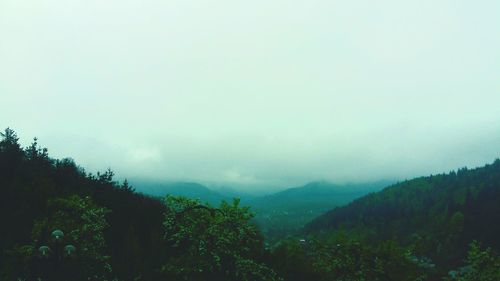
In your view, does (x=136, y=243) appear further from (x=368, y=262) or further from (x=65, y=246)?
(x=368, y=262)

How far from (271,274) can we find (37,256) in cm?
1754

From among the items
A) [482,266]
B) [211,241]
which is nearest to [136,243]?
[211,241]

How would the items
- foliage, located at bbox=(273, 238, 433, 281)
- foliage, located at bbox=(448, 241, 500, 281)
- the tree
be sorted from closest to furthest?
the tree
foliage, located at bbox=(448, 241, 500, 281)
foliage, located at bbox=(273, 238, 433, 281)

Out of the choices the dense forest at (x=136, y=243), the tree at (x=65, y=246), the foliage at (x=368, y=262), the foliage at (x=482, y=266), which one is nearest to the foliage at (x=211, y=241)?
the dense forest at (x=136, y=243)

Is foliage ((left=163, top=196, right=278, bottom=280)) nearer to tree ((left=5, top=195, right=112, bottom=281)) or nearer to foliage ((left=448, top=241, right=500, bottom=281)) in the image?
tree ((left=5, top=195, right=112, bottom=281))

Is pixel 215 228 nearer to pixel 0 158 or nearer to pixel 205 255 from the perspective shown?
pixel 205 255

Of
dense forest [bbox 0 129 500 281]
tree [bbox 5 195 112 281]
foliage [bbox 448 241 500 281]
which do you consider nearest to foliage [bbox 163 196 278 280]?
dense forest [bbox 0 129 500 281]

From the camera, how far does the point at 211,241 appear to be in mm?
35562

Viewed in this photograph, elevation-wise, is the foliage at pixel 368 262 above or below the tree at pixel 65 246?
below

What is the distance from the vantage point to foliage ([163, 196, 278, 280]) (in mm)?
35156

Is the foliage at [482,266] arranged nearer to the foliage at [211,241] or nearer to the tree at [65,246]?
the foliage at [211,241]

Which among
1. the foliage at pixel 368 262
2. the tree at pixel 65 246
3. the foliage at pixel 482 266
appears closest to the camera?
the tree at pixel 65 246

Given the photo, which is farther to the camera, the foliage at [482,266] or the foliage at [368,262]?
the foliage at [368,262]

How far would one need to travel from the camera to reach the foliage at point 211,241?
3516cm
